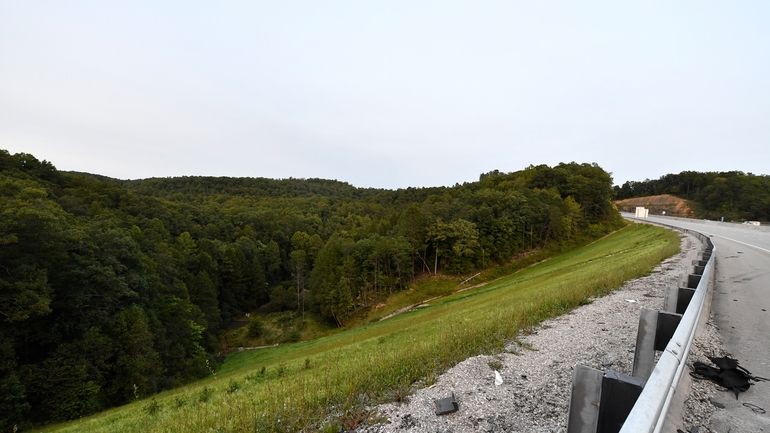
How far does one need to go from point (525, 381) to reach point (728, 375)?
2425 mm

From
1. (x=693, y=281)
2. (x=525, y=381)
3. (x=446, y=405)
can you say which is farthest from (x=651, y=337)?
(x=693, y=281)

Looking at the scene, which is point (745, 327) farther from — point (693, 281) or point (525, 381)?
point (525, 381)

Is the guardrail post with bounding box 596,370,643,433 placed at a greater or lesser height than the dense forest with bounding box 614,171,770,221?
lesser

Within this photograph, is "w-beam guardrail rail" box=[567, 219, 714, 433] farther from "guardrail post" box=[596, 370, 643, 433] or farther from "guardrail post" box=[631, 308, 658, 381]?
"guardrail post" box=[631, 308, 658, 381]

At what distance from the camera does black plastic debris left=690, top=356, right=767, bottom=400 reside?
4.17 metres

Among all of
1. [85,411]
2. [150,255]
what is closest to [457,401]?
[85,411]

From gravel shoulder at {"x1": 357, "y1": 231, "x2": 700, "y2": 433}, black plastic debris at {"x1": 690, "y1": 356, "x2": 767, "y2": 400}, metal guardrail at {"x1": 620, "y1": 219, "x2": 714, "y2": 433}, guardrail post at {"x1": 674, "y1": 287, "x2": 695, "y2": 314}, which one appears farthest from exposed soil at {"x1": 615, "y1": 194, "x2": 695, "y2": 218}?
metal guardrail at {"x1": 620, "y1": 219, "x2": 714, "y2": 433}

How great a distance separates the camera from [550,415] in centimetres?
447

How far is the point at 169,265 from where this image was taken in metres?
46.7

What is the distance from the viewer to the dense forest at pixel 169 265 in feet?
78.7

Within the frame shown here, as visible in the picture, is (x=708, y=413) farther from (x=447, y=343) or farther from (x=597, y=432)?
(x=447, y=343)

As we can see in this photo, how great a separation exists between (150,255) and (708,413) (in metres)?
54.0

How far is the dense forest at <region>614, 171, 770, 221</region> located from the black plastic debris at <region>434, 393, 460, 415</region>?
306ft

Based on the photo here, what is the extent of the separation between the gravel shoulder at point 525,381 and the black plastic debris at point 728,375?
4.49 ft
